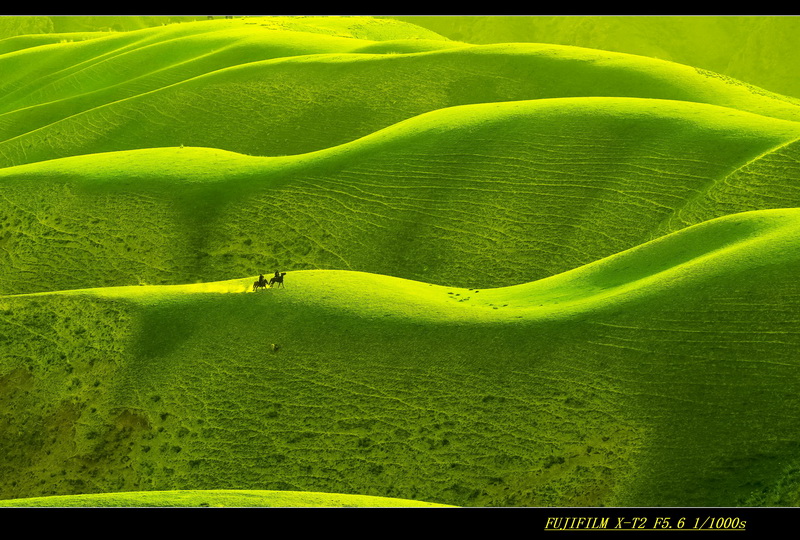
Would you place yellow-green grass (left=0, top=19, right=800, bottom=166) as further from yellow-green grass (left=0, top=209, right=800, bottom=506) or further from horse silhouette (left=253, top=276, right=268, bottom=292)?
yellow-green grass (left=0, top=209, right=800, bottom=506)

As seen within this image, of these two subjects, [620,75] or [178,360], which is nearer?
A: [178,360]

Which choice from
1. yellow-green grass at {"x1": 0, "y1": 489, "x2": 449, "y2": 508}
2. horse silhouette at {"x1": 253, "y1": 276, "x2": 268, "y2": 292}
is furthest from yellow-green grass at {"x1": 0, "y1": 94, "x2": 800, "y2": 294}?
yellow-green grass at {"x1": 0, "y1": 489, "x2": 449, "y2": 508}

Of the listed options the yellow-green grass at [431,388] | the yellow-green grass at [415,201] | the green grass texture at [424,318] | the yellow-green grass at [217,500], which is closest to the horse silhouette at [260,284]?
the yellow-green grass at [431,388]

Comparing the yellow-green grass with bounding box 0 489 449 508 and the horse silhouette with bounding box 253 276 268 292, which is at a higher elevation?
the horse silhouette with bounding box 253 276 268 292

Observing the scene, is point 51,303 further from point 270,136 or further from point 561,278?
point 270,136

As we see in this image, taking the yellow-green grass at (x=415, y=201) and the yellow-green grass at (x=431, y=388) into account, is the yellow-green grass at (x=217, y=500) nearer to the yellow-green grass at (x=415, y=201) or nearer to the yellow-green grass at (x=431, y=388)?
the yellow-green grass at (x=431, y=388)

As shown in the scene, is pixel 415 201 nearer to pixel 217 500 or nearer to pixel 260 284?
pixel 260 284
